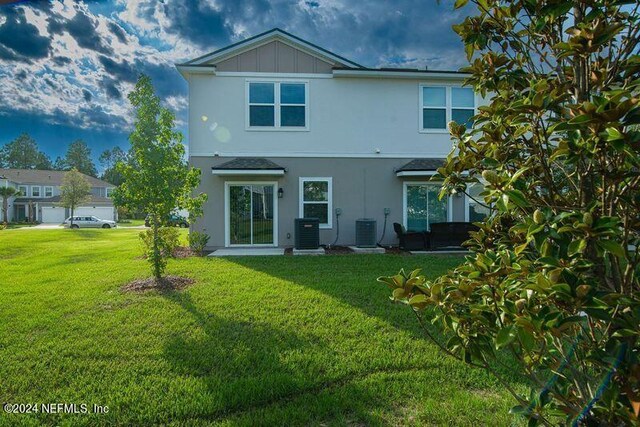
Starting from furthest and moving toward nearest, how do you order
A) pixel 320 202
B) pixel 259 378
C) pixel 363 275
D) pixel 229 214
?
pixel 320 202, pixel 229 214, pixel 363 275, pixel 259 378

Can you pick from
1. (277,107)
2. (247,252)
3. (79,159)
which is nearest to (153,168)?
(247,252)

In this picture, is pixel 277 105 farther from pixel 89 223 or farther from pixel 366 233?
pixel 89 223

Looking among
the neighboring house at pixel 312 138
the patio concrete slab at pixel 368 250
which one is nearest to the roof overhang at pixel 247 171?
the neighboring house at pixel 312 138

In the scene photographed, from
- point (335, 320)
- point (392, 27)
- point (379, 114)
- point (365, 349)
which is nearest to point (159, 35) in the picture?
point (392, 27)

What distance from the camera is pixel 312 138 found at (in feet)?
41.2

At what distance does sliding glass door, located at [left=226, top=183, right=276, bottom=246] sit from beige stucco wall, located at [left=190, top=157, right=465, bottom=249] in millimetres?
264

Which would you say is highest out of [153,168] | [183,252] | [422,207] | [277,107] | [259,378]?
[277,107]

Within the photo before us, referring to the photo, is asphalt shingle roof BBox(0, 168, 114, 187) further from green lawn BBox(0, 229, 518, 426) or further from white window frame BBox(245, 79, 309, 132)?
green lawn BBox(0, 229, 518, 426)

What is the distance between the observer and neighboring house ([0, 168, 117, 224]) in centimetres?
4462

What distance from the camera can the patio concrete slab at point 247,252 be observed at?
35.7 feet

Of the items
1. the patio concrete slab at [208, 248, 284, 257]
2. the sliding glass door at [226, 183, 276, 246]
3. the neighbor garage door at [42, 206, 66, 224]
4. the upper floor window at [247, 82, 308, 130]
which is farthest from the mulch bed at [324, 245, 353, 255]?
the neighbor garage door at [42, 206, 66, 224]

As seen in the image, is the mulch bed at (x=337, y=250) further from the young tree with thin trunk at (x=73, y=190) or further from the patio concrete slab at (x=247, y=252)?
the young tree with thin trunk at (x=73, y=190)

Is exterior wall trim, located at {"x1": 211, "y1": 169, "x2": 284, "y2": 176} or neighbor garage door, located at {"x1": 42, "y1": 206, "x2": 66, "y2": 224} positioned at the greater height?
exterior wall trim, located at {"x1": 211, "y1": 169, "x2": 284, "y2": 176}

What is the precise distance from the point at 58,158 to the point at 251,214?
83022 mm
